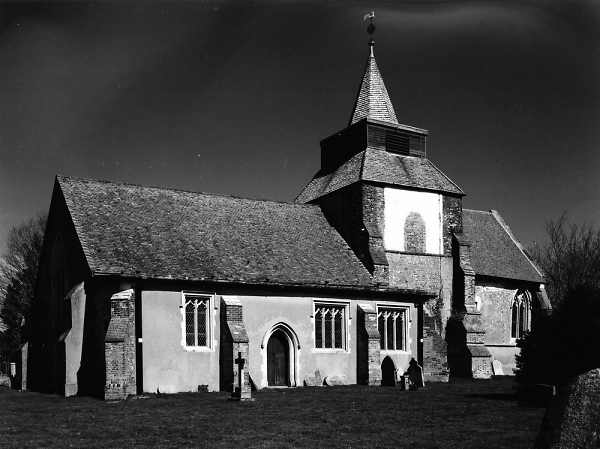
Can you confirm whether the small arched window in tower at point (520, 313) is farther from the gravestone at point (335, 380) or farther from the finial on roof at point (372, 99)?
the gravestone at point (335, 380)

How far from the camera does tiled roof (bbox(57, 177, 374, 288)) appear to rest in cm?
2433

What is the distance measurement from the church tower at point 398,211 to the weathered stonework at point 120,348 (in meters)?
11.4

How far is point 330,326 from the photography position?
27.3 m

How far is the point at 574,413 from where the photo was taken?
6621 millimetres

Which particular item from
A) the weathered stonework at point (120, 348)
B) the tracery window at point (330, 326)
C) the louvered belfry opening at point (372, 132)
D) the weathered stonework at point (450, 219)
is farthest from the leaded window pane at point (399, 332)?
the weathered stonework at point (120, 348)

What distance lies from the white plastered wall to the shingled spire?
4.67 metres

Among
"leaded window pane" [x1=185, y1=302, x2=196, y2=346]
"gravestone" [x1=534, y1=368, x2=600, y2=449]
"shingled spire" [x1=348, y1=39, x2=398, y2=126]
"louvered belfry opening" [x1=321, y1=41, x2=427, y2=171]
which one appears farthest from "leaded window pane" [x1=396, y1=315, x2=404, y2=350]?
"gravestone" [x1=534, y1=368, x2=600, y2=449]

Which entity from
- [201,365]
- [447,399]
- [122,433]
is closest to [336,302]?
[201,365]

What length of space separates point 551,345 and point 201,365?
1200 centimetres

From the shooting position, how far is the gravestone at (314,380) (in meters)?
26.2

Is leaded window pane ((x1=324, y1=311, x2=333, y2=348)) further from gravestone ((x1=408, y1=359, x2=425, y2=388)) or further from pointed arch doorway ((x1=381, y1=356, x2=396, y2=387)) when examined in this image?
gravestone ((x1=408, y1=359, x2=425, y2=388))

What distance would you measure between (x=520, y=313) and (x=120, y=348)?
78.1ft

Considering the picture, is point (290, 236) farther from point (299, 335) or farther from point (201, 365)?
point (201, 365)

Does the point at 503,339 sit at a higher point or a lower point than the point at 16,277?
lower
